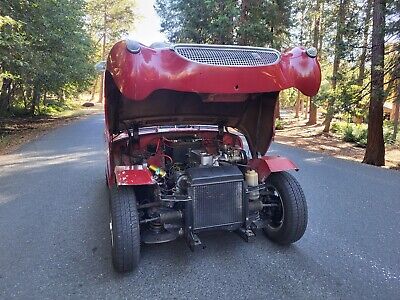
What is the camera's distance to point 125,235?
290 centimetres

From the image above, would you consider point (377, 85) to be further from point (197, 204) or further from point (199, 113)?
point (197, 204)

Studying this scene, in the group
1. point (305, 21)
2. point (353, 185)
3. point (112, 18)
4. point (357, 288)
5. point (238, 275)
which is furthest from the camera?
point (112, 18)

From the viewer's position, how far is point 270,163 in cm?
369

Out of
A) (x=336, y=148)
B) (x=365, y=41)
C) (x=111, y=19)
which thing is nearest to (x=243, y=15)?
(x=365, y=41)

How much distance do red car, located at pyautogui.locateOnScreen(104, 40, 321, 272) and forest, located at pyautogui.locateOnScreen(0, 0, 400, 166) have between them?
597 cm

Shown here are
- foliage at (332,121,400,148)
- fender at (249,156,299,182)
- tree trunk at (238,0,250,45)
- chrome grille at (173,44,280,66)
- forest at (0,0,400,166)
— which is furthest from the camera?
foliage at (332,121,400,148)

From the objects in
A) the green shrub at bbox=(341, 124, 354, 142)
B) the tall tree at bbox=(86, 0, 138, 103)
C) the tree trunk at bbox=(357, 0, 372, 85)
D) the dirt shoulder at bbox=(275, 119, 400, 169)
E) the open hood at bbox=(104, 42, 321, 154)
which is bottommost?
the dirt shoulder at bbox=(275, 119, 400, 169)

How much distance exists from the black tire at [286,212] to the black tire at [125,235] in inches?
58.4

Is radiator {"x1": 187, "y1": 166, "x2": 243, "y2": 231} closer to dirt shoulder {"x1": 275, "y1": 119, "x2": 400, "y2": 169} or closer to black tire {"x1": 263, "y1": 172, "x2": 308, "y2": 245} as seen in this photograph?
black tire {"x1": 263, "y1": 172, "x2": 308, "y2": 245}

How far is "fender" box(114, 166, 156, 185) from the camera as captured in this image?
305 centimetres

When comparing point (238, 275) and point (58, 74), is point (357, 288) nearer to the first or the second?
point (238, 275)

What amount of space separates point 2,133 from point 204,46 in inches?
512

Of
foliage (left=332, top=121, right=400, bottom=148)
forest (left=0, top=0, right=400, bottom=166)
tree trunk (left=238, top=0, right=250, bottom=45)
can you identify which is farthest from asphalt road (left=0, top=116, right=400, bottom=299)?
foliage (left=332, top=121, right=400, bottom=148)

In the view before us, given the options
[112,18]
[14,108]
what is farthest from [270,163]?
[112,18]
